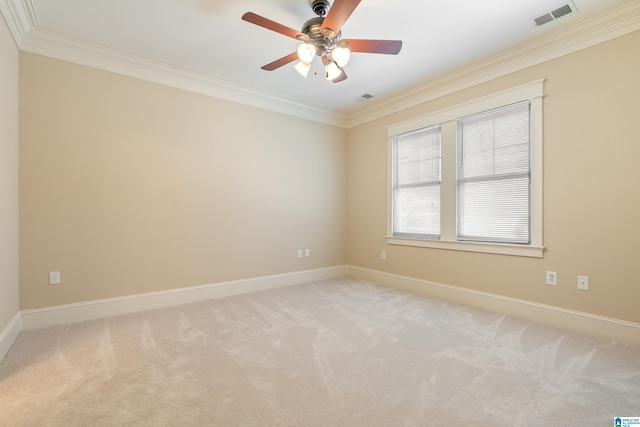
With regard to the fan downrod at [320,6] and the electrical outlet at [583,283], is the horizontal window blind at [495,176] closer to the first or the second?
the electrical outlet at [583,283]

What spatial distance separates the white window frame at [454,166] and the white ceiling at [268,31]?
0.49 meters

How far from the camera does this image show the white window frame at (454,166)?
9.82 feet

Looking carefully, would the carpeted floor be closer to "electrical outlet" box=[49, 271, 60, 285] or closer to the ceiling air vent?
"electrical outlet" box=[49, 271, 60, 285]

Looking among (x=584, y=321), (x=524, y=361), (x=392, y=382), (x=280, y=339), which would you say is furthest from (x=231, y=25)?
(x=584, y=321)

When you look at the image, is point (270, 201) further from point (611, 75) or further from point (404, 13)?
point (611, 75)

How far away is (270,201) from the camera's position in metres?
4.38

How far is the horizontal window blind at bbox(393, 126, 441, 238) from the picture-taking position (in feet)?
13.1

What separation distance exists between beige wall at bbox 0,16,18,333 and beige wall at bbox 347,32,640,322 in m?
4.60

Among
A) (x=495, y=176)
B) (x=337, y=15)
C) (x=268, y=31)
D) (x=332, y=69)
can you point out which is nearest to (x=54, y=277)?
(x=268, y=31)

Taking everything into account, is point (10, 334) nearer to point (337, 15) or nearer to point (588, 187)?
point (337, 15)

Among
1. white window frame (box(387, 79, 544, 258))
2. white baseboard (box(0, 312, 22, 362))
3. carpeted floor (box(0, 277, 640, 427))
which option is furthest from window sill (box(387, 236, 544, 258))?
white baseboard (box(0, 312, 22, 362))

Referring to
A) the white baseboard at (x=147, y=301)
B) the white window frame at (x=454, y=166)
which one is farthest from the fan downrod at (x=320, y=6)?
A: the white baseboard at (x=147, y=301)

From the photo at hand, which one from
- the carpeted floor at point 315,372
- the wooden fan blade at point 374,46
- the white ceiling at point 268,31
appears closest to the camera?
the carpeted floor at point 315,372

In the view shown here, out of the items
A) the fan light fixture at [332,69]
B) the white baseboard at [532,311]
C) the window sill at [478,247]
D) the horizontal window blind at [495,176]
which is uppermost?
the fan light fixture at [332,69]
